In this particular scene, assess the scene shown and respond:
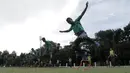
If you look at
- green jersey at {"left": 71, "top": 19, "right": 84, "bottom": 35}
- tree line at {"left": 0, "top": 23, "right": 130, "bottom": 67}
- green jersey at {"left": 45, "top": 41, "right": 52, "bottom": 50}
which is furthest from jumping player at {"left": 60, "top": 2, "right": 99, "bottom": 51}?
tree line at {"left": 0, "top": 23, "right": 130, "bottom": 67}

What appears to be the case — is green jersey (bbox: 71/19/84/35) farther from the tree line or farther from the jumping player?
the tree line

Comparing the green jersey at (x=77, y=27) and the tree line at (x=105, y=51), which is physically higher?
the tree line at (x=105, y=51)

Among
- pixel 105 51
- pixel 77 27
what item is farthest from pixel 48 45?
pixel 105 51

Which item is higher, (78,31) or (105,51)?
(105,51)

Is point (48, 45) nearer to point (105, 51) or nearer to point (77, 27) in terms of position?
point (77, 27)

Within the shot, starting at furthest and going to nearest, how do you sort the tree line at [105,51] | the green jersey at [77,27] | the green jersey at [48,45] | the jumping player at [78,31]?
the tree line at [105,51] → the green jersey at [48,45] → the green jersey at [77,27] → the jumping player at [78,31]

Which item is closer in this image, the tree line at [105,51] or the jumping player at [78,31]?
the jumping player at [78,31]

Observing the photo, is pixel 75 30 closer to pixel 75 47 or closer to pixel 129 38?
pixel 75 47

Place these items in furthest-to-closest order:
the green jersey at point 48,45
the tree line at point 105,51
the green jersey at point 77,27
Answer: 1. the tree line at point 105,51
2. the green jersey at point 48,45
3. the green jersey at point 77,27

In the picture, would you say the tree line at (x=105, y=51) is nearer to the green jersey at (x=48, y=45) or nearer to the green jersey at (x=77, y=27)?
the green jersey at (x=48, y=45)

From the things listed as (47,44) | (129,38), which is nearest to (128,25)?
(129,38)

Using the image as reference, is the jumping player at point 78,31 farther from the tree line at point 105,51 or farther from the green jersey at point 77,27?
the tree line at point 105,51

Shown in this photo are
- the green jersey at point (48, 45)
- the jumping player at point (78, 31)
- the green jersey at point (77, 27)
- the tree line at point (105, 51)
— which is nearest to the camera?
the jumping player at point (78, 31)

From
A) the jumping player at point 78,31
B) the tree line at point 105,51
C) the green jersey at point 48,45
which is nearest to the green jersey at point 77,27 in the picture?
the jumping player at point 78,31
